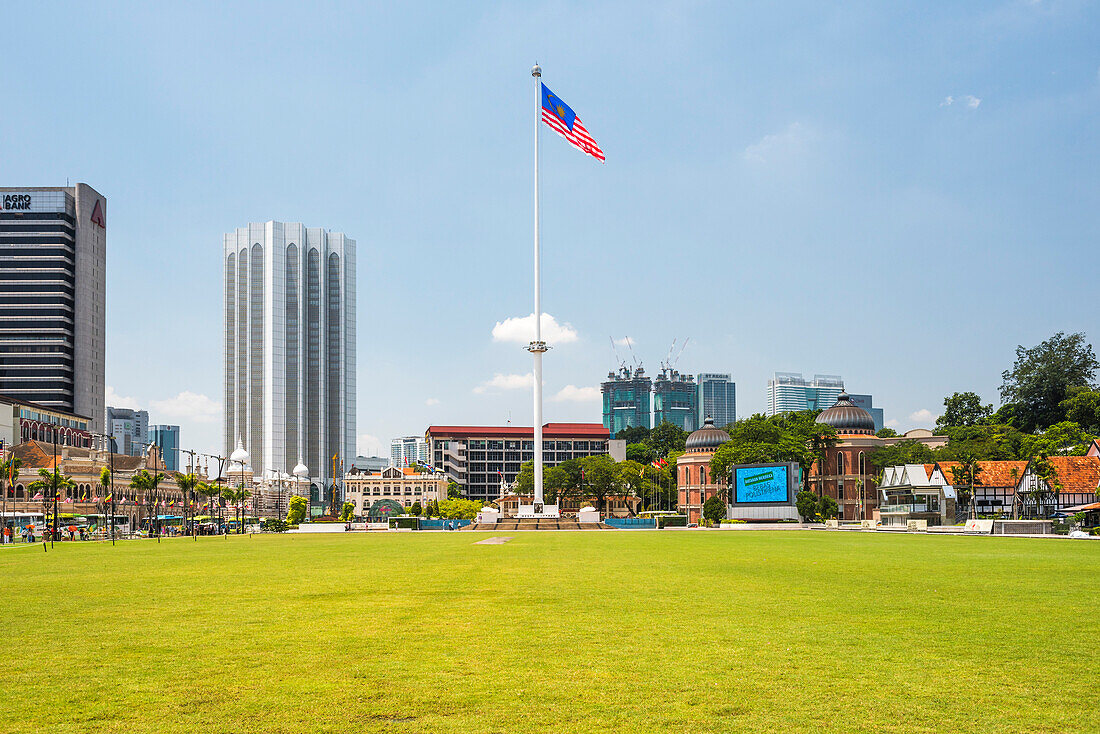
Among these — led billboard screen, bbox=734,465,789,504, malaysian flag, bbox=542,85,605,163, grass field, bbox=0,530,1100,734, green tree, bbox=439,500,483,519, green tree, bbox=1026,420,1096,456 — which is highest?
malaysian flag, bbox=542,85,605,163

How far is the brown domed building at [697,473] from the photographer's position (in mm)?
142625

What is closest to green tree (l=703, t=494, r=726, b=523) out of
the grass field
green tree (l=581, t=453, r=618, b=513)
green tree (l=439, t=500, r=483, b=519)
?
green tree (l=439, t=500, r=483, b=519)

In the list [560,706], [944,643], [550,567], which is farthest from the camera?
[550,567]

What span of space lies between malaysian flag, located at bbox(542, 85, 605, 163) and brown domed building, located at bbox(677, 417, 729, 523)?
79.3 meters

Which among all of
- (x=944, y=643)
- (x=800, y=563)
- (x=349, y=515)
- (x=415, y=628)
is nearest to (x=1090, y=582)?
(x=800, y=563)

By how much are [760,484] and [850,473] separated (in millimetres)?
29800

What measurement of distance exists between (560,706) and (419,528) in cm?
8612

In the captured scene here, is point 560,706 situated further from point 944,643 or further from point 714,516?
point 714,516

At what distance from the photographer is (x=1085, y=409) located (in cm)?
11606

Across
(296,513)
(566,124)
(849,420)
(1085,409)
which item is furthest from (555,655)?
(849,420)

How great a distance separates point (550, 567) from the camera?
32125 mm

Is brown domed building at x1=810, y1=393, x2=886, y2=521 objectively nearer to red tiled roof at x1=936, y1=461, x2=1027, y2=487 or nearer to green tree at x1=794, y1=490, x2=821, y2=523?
red tiled roof at x1=936, y1=461, x2=1027, y2=487

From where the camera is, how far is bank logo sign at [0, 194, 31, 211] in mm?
170625

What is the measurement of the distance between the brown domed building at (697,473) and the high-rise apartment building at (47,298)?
110m
